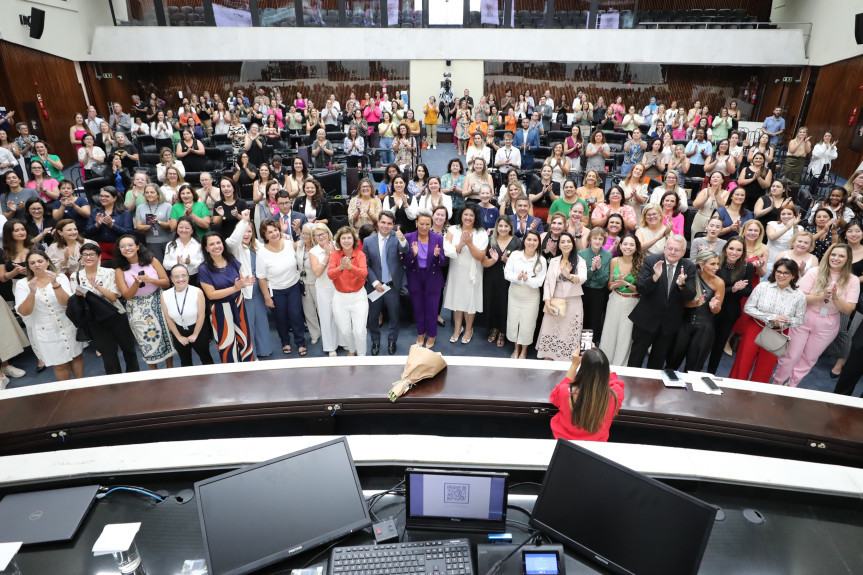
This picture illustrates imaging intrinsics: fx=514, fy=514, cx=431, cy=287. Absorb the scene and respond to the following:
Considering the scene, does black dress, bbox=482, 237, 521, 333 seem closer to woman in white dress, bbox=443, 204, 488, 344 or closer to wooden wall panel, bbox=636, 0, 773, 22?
woman in white dress, bbox=443, 204, 488, 344

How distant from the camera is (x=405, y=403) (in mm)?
3254

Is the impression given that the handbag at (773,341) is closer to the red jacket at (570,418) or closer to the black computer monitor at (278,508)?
A: the red jacket at (570,418)

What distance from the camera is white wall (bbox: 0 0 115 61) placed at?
1111cm

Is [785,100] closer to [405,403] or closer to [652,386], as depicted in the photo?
[652,386]

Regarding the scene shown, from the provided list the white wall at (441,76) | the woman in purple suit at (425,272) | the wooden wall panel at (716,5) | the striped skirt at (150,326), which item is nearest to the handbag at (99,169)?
the striped skirt at (150,326)

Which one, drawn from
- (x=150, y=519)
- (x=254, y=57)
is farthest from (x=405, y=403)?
→ (x=254, y=57)

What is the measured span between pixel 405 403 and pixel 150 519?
4.92 ft

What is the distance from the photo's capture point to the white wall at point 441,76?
16.0 metres

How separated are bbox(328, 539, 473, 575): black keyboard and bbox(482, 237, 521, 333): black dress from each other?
3189 mm

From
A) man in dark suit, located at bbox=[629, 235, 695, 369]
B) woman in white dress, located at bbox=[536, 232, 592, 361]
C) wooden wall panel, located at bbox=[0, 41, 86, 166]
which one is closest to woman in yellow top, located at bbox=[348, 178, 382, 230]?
woman in white dress, located at bbox=[536, 232, 592, 361]

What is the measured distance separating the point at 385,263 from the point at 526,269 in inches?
50.8

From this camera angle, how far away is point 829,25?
42.3 feet

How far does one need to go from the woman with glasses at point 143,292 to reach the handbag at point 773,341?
190 inches

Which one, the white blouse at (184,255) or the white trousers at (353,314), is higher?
the white blouse at (184,255)
